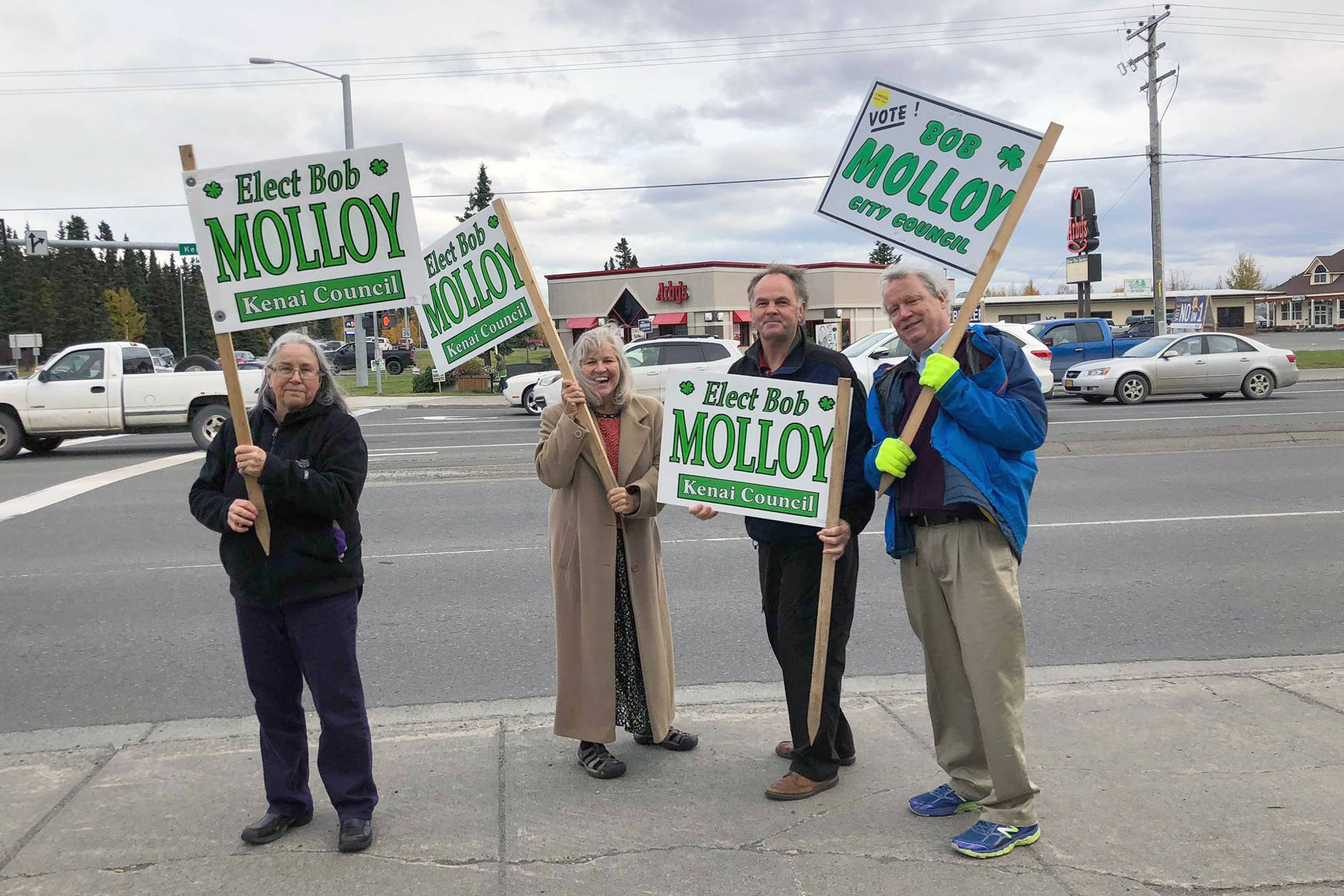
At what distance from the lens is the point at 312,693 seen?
11.8 ft

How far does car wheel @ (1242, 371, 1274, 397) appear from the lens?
21875 mm

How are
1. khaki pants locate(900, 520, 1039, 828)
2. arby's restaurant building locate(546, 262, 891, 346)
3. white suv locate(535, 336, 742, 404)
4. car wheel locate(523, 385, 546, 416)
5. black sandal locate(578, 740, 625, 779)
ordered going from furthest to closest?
arby's restaurant building locate(546, 262, 891, 346)
car wheel locate(523, 385, 546, 416)
white suv locate(535, 336, 742, 404)
black sandal locate(578, 740, 625, 779)
khaki pants locate(900, 520, 1039, 828)

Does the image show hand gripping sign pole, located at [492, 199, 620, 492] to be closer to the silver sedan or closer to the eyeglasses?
the eyeglasses

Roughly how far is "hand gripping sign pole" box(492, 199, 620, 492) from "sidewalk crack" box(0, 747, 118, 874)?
7.72 feet

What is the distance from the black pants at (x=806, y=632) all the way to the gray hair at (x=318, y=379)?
167 centimetres

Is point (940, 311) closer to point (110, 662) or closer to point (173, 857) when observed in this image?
point (173, 857)

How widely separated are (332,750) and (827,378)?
2.22 m

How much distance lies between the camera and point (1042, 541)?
8555mm

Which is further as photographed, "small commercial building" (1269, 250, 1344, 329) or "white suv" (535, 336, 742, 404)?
"small commercial building" (1269, 250, 1344, 329)

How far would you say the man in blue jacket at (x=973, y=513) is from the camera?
11.2ft

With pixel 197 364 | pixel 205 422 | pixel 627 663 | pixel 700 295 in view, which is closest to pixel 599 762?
pixel 627 663

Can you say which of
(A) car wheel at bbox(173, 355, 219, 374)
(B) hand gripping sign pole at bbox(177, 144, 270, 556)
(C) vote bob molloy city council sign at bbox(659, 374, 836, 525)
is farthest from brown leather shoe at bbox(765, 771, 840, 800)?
(A) car wheel at bbox(173, 355, 219, 374)

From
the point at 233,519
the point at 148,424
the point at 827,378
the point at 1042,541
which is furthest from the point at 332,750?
the point at 148,424

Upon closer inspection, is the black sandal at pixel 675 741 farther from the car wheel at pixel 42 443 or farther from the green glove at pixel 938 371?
the car wheel at pixel 42 443
